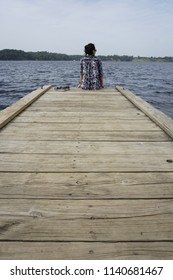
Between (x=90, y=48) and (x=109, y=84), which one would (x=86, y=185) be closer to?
(x=90, y=48)

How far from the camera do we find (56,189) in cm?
251

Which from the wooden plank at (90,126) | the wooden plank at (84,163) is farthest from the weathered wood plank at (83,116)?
the wooden plank at (84,163)

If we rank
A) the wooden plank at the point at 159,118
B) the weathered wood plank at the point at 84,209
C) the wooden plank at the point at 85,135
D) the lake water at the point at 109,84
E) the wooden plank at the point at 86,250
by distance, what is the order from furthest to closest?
the lake water at the point at 109,84 → the wooden plank at the point at 159,118 → the wooden plank at the point at 85,135 → the weathered wood plank at the point at 84,209 → the wooden plank at the point at 86,250

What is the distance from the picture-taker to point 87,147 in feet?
11.8

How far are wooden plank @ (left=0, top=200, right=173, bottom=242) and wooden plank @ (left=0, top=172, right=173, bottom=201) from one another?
0.33 ft

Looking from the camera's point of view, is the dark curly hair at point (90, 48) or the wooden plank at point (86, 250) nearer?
the wooden plank at point (86, 250)

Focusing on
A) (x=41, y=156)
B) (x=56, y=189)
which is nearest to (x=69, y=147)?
(x=41, y=156)

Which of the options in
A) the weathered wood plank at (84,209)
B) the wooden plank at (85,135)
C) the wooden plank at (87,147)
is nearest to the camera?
the weathered wood plank at (84,209)

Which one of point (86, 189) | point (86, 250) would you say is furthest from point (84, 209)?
point (86, 250)

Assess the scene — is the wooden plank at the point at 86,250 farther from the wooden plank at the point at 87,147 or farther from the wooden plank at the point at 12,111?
the wooden plank at the point at 12,111

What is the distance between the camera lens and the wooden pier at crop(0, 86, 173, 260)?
1842mm

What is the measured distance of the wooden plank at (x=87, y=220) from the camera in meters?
1.92

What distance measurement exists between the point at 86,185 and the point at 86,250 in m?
0.83
